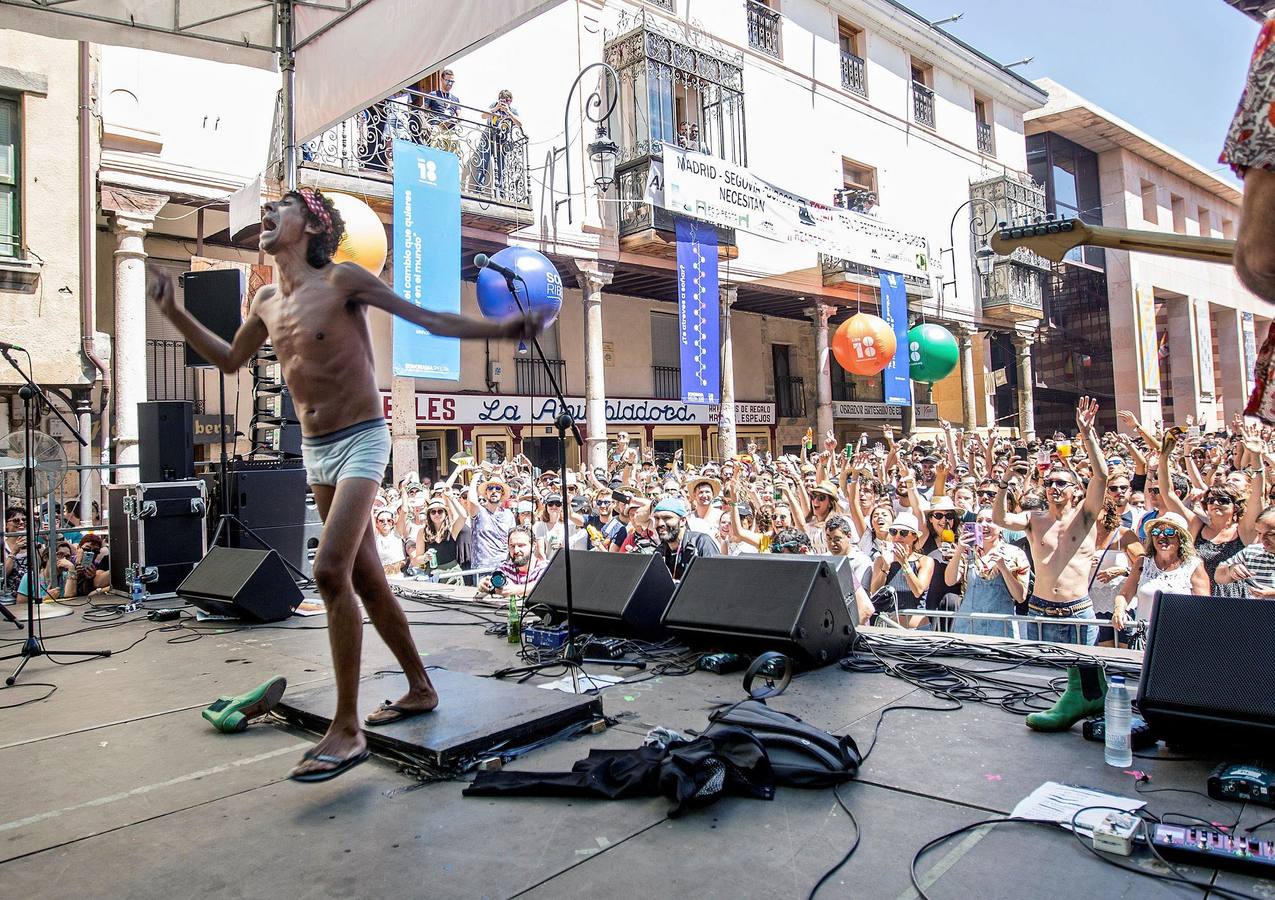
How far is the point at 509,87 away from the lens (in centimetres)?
1514

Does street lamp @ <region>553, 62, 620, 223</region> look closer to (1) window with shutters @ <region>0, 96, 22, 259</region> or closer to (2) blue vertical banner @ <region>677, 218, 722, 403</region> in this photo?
(2) blue vertical banner @ <region>677, 218, 722, 403</region>

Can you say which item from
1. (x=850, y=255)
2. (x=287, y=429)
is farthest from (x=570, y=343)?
(x=287, y=429)

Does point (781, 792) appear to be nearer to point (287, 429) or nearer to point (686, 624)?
point (686, 624)

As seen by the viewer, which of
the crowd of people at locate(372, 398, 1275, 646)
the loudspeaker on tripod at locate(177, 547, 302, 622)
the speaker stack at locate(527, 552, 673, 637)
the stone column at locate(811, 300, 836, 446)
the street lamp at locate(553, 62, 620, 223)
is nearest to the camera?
the speaker stack at locate(527, 552, 673, 637)

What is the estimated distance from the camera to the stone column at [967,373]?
80.9ft

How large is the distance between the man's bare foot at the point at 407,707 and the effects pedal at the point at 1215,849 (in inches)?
93.4

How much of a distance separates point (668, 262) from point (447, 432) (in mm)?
5752

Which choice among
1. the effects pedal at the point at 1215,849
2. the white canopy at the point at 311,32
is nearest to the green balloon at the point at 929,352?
the white canopy at the point at 311,32

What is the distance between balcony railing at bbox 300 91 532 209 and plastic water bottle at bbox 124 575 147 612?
7034mm

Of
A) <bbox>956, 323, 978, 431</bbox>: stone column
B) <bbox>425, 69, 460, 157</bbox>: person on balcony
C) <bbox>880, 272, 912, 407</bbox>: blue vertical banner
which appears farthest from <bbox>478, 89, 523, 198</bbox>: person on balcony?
<bbox>956, 323, 978, 431</bbox>: stone column

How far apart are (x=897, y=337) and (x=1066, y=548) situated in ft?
45.7

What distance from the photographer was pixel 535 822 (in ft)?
7.85

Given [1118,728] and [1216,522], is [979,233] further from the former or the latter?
[1118,728]

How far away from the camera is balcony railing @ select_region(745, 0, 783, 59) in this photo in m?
19.2
